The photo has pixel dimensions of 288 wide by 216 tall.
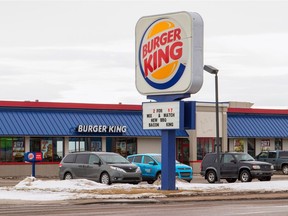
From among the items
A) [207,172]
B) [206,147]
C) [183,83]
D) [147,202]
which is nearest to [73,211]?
[147,202]

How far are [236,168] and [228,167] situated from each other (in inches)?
22.2

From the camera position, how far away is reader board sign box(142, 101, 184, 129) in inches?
1216

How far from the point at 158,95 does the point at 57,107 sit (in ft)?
81.1

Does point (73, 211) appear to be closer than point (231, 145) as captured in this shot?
Yes

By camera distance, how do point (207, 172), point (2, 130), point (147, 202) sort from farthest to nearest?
point (2, 130)
point (207, 172)
point (147, 202)

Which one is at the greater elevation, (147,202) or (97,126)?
(97,126)

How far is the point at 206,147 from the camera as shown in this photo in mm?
63781

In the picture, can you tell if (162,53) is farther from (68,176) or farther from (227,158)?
(227,158)

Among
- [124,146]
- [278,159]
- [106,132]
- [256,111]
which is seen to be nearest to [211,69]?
[278,159]

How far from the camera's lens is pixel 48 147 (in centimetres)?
5538

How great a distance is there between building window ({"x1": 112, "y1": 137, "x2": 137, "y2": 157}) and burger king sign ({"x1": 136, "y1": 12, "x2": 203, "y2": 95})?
26.4 meters

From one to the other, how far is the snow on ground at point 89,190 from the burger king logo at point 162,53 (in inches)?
174

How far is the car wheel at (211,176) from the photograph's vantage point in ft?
143

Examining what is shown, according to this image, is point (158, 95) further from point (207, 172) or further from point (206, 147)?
point (206, 147)
